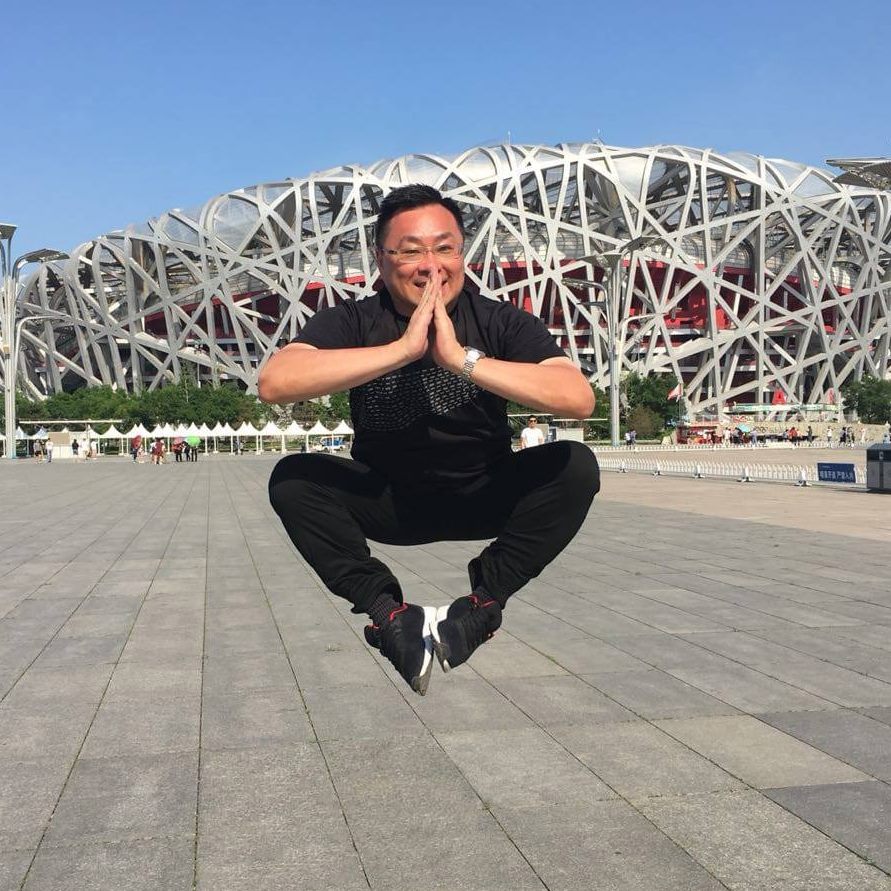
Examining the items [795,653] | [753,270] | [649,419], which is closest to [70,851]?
[795,653]

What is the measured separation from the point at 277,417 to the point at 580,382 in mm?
76660

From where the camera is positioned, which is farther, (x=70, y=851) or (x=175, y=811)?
(x=175, y=811)

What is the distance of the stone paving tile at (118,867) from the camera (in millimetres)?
3061

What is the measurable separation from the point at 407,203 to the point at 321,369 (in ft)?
2.07

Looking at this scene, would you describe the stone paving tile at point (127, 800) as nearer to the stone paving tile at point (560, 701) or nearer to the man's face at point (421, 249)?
the stone paving tile at point (560, 701)

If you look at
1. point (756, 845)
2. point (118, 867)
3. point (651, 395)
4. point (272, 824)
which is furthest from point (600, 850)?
point (651, 395)

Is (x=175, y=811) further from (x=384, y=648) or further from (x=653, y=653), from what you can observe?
(x=653, y=653)

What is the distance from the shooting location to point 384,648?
11.1 feet

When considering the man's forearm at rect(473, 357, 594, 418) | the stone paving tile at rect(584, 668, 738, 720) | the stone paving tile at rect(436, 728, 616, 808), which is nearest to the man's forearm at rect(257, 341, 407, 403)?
the man's forearm at rect(473, 357, 594, 418)

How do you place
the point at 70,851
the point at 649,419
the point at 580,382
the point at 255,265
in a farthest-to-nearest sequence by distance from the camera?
the point at 255,265, the point at 649,419, the point at 70,851, the point at 580,382

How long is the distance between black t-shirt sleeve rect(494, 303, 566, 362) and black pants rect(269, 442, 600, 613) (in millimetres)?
359

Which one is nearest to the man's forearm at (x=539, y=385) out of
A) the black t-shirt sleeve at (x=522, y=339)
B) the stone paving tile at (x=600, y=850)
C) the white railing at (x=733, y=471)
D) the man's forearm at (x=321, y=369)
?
the black t-shirt sleeve at (x=522, y=339)

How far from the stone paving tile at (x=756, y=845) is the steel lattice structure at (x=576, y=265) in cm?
7680

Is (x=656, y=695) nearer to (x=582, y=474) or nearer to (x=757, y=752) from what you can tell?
(x=757, y=752)
